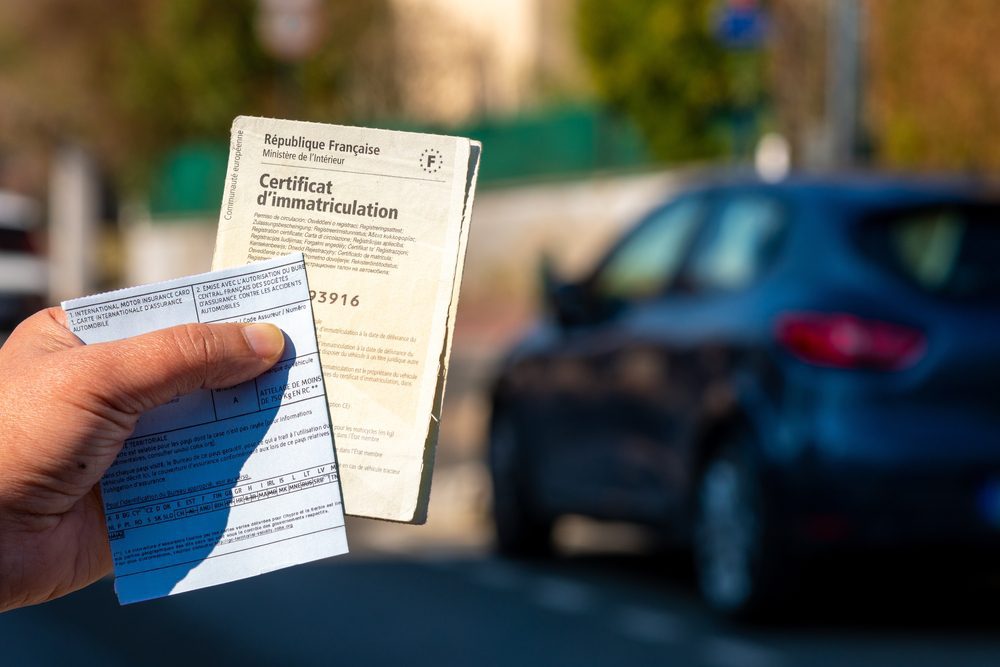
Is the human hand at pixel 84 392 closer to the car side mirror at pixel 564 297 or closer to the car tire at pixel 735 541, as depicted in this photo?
the car tire at pixel 735 541

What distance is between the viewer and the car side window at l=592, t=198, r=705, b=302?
350 inches

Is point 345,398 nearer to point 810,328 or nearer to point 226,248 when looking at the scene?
point 226,248

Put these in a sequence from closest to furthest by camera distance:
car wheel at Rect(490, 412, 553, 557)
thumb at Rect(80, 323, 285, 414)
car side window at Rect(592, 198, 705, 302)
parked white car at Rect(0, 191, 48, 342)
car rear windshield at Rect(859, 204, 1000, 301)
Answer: thumb at Rect(80, 323, 285, 414)
car rear windshield at Rect(859, 204, 1000, 301)
car side window at Rect(592, 198, 705, 302)
car wheel at Rect(490, 412, 553, 557)
parked white car at Rect(0, 191, 48, 342)

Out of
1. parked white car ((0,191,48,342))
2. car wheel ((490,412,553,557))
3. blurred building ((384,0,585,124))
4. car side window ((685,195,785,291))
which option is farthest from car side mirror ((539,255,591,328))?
blurred building ((384,0,585,124))

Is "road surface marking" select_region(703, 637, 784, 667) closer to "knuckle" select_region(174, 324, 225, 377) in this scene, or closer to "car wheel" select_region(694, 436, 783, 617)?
"car wheel" select_region(694, 436, 783, 617)

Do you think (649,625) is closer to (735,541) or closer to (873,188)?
(735,541)

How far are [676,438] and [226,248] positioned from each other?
22.7 feet

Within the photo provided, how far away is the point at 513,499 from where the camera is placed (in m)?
10.5

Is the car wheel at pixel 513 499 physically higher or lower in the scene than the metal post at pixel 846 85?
lower

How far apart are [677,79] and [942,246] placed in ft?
68.4

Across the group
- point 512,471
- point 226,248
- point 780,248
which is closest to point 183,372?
point 226,248

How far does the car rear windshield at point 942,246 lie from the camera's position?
25.2 ft

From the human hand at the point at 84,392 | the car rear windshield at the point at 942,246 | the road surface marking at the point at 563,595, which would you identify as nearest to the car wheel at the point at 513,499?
the road surface marking at the point at 563,595

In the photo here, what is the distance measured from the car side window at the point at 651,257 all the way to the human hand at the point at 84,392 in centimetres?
721
